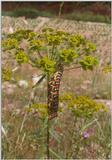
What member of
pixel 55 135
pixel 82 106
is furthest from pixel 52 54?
pixel 55 135

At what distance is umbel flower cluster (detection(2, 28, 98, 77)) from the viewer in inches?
81.4

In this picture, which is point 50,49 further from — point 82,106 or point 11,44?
point 82,106

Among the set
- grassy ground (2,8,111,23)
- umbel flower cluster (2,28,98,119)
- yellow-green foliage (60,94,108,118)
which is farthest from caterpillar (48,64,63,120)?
grassy ground (2,8,111,23)

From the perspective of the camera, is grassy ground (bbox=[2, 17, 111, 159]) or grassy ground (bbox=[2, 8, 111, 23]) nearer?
grassy ground (bbox=[2, 17, 111, 159])

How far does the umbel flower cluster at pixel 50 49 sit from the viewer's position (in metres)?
2.07

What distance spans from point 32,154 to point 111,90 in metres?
1.54

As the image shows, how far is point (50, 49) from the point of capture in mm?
2199

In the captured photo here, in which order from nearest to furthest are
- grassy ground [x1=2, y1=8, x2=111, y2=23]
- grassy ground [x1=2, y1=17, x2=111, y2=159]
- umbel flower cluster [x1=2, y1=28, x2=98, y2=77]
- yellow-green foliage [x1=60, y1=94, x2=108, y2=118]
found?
umbel flower cluster [x1=2, y1=28, x2=98, y2=77] < yellow-green foliage [x1=60, y1=94, x2=108, y2=118] < grassy ground [x1=2, y1=17, x2=111, y2=159] < grassy ground [x1=2, y1=8, x2=111, y2=23]

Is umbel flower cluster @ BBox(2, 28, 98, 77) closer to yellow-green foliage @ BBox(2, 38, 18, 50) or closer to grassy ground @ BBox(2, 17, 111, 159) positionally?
yellow-green foliage @ BBox(2, 38, 18, 50)

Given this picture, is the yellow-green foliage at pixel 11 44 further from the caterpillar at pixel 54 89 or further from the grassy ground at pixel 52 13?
the grassy ground at pixel 52 13

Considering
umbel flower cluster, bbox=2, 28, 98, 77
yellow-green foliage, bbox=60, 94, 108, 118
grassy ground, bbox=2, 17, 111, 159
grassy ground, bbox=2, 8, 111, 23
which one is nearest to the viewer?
umbel flower cluster, bbox=2, 28, 98, 77

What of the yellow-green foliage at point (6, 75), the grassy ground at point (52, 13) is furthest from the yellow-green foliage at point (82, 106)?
the grassy ground at point (52, 13)

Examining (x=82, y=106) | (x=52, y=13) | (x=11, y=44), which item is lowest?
(x=82, y=106)

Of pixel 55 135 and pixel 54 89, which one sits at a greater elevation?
pixel 54 89
